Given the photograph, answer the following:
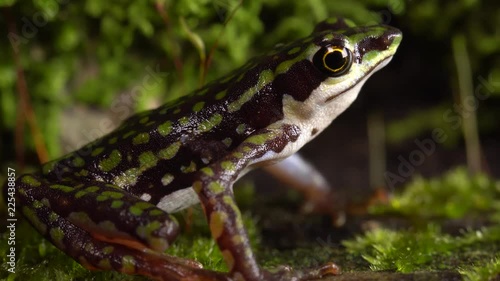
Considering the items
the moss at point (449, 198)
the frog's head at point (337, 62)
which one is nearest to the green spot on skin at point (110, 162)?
the frog's head at point (337, 62)

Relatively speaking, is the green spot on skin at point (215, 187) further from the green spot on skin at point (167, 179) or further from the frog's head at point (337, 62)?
the frog's head at point (337, 62)

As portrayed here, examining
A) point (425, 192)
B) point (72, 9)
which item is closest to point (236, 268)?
point (425, 192)

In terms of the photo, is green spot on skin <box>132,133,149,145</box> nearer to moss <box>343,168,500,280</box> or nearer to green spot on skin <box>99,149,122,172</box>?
green spot on skin <box>99,149,122,172</box>

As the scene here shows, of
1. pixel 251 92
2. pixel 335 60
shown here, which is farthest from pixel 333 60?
pixel 251 92

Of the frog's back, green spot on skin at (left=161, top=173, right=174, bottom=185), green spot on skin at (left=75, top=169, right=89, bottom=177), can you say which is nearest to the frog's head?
the frog's back

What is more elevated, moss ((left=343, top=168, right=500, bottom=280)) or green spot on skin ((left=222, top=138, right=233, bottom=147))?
green spot on skin ((left=222, top=138, right=233, bottom=147))

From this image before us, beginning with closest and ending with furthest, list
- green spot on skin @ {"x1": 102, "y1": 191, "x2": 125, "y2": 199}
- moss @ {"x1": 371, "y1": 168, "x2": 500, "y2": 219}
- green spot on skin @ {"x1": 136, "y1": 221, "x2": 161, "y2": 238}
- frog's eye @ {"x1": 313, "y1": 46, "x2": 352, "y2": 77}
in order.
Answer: green spot on skin @ {"x1": 136, "y1": 221, "x2": 161, "y2": 238}, green spot on skin @ {"x1": 102, "y1": 191, "x2": 125, "y2": 199}, frog's eye @ {"x1": 313, "y1": 46, "x2": 352, "y2": 77}, moss @ {"x1": 371, "y1": 168, "x2": 500, "y2": 219}

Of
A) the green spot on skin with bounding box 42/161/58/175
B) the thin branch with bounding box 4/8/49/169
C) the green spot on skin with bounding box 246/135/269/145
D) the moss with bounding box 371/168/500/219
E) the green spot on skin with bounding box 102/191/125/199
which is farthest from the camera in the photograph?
the thin branch with bounding box 4/8/49/169
